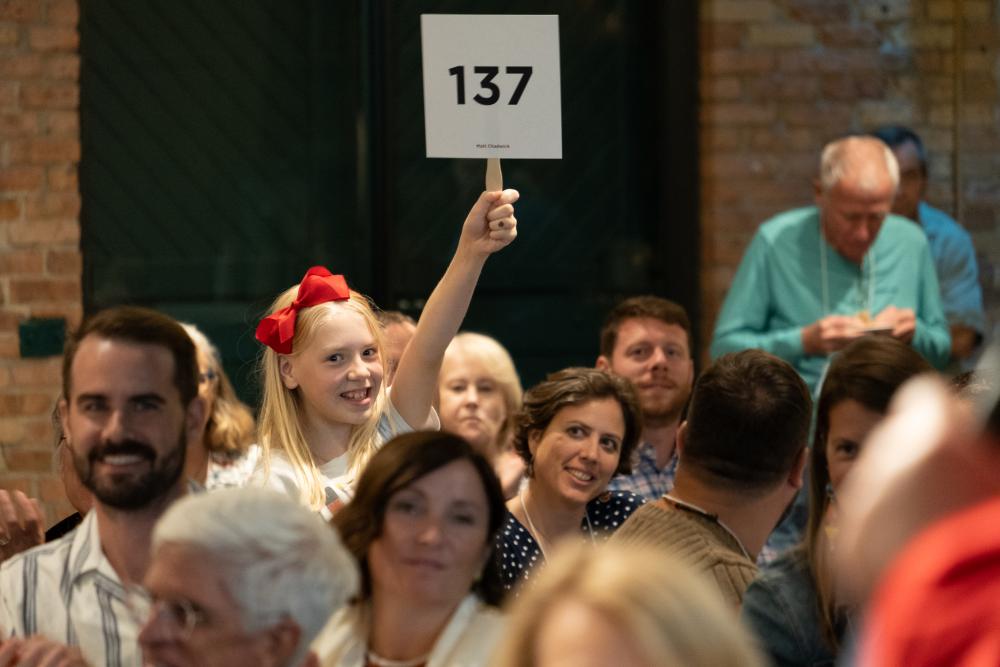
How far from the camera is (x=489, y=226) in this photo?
3451mm

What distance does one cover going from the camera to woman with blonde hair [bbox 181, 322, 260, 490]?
4.28 meters

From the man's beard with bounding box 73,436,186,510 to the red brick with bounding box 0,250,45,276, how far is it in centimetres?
318

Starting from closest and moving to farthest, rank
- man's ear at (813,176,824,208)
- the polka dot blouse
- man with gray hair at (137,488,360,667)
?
man with gray hair at (137,488,360,667), the polka dot blouse, man's ear at (813,176,824,208)

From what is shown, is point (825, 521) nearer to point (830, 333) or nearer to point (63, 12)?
point (830, 333)

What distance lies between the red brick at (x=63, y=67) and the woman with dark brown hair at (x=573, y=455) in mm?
2654

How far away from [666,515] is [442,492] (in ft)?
2.10

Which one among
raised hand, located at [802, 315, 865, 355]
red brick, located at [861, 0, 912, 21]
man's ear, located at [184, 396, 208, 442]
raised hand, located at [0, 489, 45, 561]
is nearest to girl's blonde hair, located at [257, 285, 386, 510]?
raised hand, located at [0, 489, 45, 561]

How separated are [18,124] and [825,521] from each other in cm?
390

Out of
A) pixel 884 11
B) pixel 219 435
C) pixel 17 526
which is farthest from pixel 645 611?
pixel 884 11

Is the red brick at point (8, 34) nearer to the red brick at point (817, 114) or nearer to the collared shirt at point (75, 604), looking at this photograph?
the red brick at point (817, 114)

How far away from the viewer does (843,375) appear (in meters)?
2.72

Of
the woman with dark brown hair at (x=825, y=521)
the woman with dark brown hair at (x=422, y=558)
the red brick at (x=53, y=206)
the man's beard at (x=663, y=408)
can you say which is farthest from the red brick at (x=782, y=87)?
the woman with dark brown hair at (x=422, y=558)

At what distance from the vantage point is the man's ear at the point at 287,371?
3.60m

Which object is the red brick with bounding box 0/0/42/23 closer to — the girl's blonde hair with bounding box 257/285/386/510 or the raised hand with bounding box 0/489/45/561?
the girl's blonde hair with bounding box 257/285/386/510
